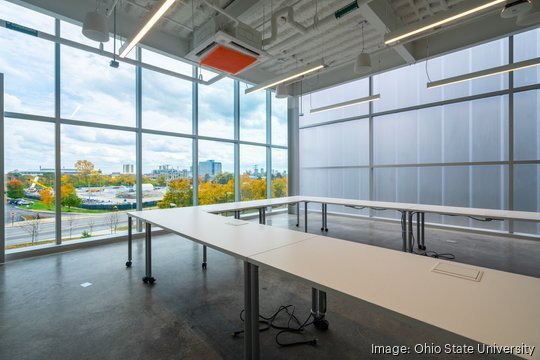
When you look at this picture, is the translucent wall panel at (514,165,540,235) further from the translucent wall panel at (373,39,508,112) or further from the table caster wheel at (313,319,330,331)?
the table caster wheel at (313,319,330,331)

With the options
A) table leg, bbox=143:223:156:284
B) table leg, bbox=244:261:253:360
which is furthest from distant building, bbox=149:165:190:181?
table leg, bbox=244:261:253:360

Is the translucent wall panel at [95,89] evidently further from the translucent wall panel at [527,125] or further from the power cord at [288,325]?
the translucent wall panel at [527,125]

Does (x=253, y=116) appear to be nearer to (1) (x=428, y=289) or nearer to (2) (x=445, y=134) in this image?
(2) (x=445, y=134)

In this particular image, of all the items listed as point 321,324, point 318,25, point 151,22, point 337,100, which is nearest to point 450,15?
point 318,25

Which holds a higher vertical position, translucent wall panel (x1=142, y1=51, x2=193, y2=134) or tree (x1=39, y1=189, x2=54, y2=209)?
translucent wall panel (x1=142, y1=51, x2=193, y2=134)

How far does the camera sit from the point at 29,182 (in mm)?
3799

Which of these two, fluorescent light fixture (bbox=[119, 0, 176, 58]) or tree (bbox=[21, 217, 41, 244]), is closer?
fluorescent light fixture (bbox=[119, 0, 176, 58])

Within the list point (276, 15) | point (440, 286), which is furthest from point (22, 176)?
point (440, 286)

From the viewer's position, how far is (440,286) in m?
1.10

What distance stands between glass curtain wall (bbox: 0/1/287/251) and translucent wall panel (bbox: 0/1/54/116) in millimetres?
12

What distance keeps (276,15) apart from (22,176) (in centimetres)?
464

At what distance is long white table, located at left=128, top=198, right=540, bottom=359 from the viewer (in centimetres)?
83

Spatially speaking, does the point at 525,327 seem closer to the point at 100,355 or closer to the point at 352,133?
the point at 100,355

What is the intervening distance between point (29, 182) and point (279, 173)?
5926 mm
